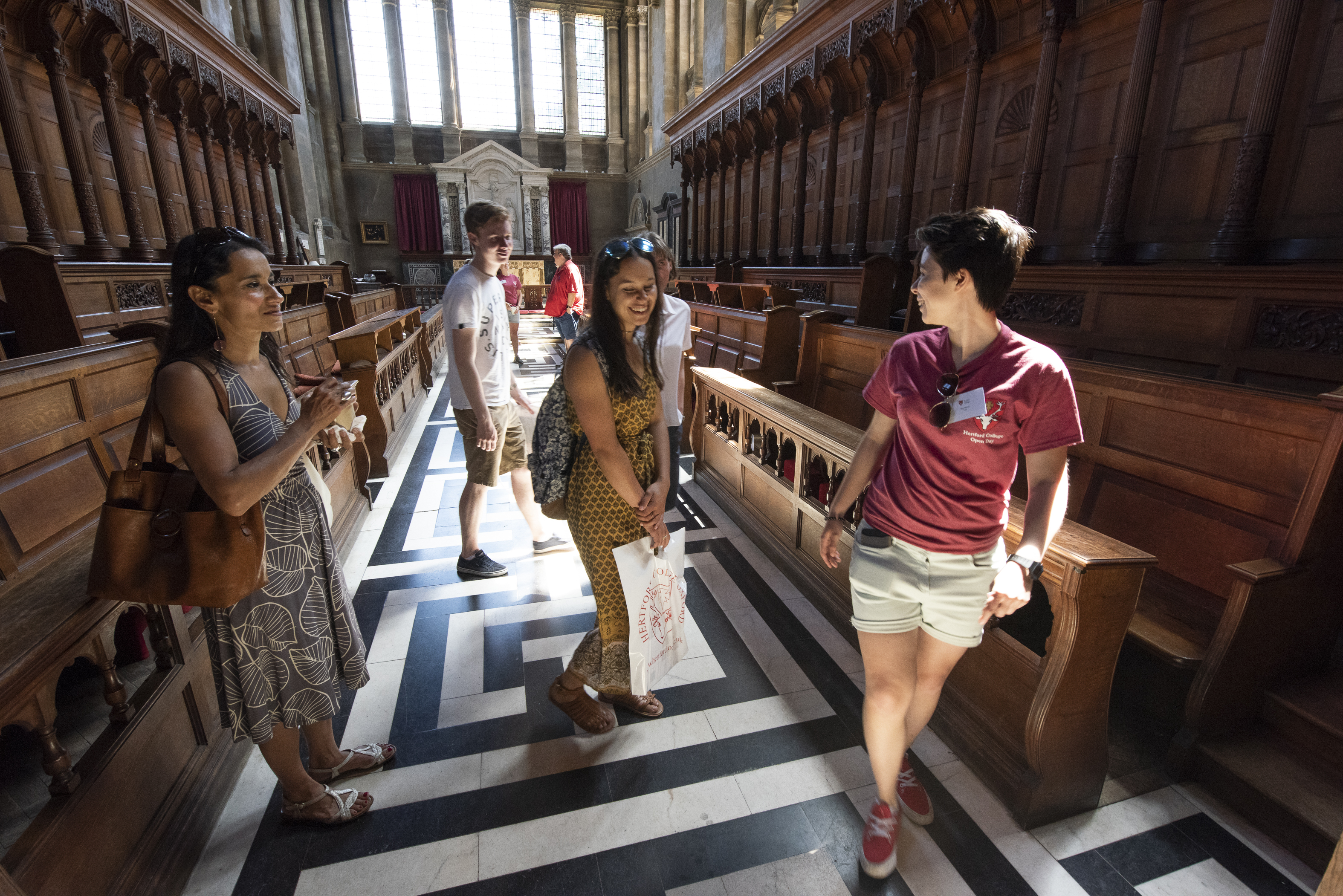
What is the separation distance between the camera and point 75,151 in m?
5.76

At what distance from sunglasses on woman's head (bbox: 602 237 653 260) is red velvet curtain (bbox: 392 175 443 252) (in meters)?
17.8

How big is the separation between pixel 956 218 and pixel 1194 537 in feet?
5.10

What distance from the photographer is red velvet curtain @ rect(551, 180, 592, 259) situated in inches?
713

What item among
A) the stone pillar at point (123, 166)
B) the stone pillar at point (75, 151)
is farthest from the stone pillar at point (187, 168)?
the stone pillar at point (75, 151)

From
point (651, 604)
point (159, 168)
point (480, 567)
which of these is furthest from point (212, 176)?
point (651, 604)

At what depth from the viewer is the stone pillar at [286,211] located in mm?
10555

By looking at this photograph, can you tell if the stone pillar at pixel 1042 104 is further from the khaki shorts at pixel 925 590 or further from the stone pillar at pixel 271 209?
the stone pillar at pixel 271 209

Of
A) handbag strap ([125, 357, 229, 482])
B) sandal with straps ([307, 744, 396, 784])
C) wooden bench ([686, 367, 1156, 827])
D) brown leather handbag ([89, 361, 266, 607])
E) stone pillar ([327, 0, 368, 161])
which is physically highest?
stone pillar ([327, 0, 368, 161])

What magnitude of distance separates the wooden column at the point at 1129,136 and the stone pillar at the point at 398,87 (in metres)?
17.3

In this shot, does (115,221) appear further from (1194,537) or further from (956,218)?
(1194,537)

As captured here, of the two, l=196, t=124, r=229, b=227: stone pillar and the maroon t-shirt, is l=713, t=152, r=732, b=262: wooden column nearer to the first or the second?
l=196, t=124, r=229, b=227: stone pillar

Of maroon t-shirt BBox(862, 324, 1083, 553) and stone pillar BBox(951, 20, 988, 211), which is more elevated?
stone pillar BBox(951, 20, 988, 211)

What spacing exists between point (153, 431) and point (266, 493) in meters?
0.21

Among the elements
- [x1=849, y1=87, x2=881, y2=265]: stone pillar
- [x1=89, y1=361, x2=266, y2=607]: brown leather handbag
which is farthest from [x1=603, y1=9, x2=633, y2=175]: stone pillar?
[x1=89, y1=361, x2=266, y2=607]: brown leather handbag
